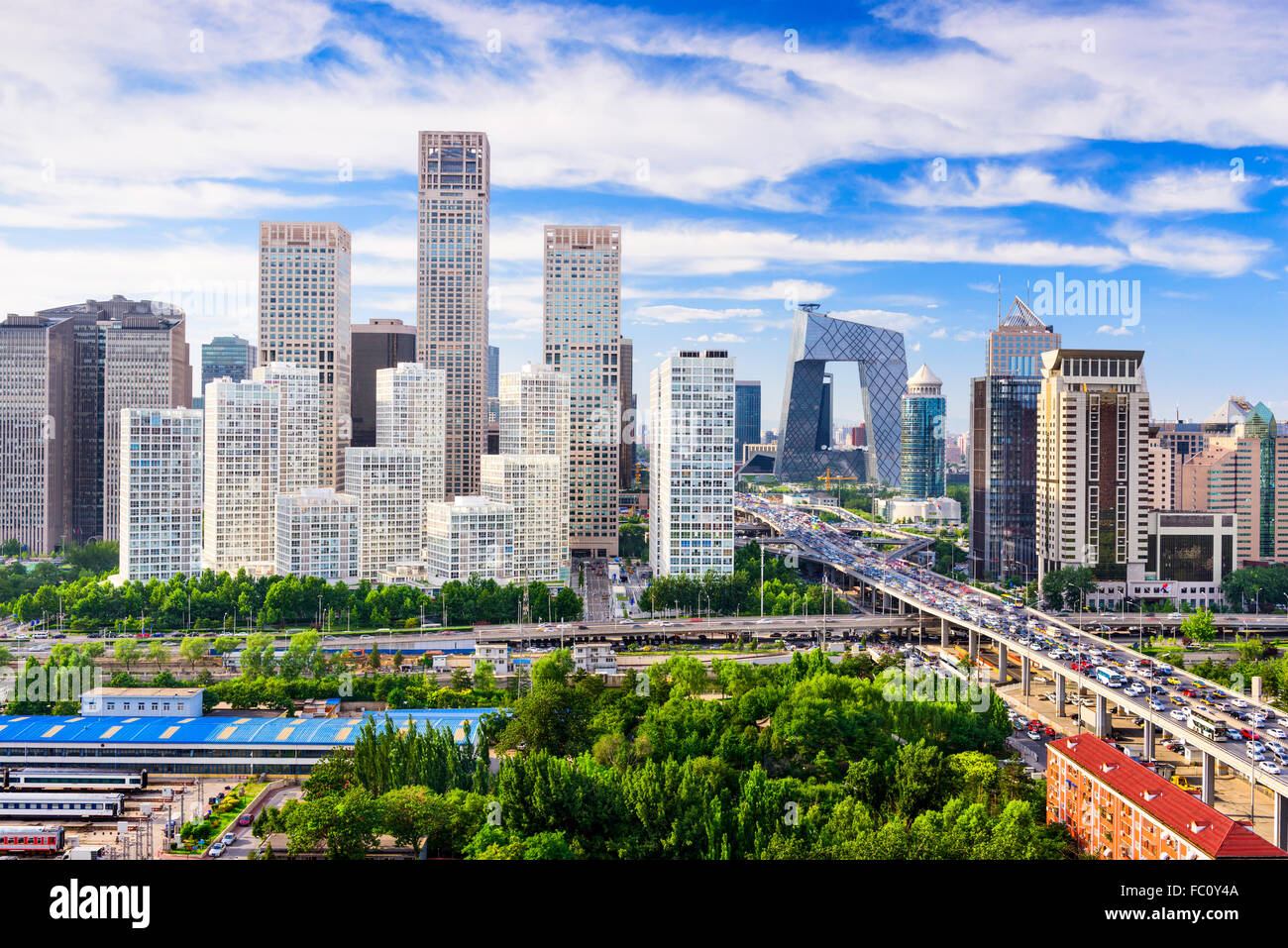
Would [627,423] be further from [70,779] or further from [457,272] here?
[70,779]

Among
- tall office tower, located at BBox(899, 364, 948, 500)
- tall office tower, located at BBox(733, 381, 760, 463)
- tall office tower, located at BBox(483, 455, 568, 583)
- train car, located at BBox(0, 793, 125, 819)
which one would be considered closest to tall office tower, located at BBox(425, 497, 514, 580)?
tall office tower, located at BBox(483, 455, 568, 583)

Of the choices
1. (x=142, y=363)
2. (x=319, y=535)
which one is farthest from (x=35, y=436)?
(x=319, y=535)

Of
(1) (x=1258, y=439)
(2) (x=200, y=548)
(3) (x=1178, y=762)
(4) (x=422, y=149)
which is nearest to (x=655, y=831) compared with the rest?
(3) (x=1178, y=762)

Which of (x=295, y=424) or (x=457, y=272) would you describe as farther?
(x=457, y=272)

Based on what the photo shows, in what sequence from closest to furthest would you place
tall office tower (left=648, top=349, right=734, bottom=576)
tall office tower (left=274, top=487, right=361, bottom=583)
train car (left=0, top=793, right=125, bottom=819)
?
train car (left=0, top=793, right=125, bottom=819) < tall office tower (left=274, top=487, right=361, bottom=583) < tall office tower (left=648, top=349, right=734, bottom=576)

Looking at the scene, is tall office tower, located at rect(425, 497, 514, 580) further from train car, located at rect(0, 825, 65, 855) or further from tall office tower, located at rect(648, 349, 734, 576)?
train car, located at rect(0, 825, 65, 855)
